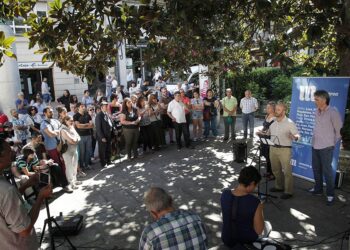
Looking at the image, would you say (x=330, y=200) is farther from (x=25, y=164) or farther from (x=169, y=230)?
(x=25, y=164)

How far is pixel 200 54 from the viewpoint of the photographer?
8.14 m

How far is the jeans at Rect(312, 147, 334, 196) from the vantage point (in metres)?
6.00

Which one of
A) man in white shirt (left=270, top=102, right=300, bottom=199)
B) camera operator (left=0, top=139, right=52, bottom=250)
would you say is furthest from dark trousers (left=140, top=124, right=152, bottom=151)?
camera operator (left=0, top=139, right=52, bottom=250)

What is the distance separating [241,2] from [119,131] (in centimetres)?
621

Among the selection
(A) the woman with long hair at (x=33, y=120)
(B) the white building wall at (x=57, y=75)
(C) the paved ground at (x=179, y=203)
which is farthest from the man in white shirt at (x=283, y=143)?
(B) the white building wall at (x=57, y=75)

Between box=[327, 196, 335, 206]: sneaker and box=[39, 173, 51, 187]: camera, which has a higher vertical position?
box=[39, 173, 51, 187]: camera

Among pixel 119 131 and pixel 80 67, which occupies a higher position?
pixel 80 67

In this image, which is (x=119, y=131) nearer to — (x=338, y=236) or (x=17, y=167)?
(x=17, y=167)

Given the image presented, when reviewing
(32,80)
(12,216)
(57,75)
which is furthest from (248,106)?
(32,80)

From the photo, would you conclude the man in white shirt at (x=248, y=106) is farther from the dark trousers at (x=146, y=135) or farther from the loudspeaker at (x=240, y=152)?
the dark trousers at (x=146, y=135)

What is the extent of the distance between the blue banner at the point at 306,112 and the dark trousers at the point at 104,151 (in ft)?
16.3

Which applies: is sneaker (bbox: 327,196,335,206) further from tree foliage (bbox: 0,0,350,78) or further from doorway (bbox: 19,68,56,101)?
doorway (bbox: 19,68,56,101)

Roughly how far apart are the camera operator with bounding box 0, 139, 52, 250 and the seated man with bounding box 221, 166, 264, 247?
1.97m

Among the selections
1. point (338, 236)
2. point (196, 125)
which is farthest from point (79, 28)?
point (196, 125)
